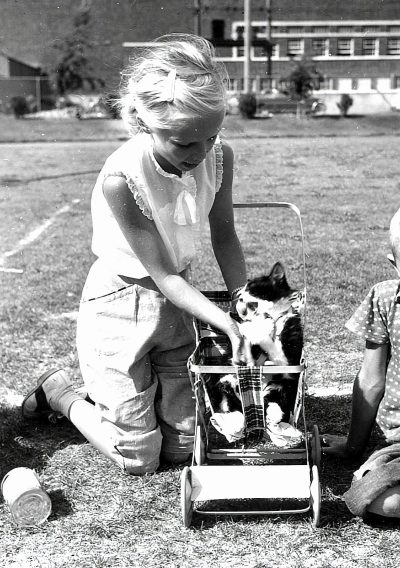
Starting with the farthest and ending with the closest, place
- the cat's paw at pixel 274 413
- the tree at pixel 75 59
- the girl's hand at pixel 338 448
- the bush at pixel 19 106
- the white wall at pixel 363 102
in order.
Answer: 1. the tree at pixel 75 59
2. the white wall at pixel 363 102
3. the bush at pixel 19 106
4. the girl's hand at pixel 338 448
5. the cat's paw at pixel 274 413

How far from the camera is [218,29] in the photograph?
49.8m

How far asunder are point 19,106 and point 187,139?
3270 centimetres

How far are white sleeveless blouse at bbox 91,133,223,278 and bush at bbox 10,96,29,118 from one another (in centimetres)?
3189

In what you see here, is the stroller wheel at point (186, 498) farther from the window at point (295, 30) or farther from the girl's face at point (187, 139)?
the window at point (295, 30)

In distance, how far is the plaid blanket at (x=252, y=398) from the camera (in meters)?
2.61

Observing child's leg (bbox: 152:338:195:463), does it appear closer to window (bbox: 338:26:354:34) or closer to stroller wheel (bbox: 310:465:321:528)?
stroller wheel (bbox: 310:465:321:528)

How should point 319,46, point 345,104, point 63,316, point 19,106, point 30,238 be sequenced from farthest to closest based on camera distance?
point 319,46 < point 345,104 < point 19,106 < point 30,238 < point 63,316

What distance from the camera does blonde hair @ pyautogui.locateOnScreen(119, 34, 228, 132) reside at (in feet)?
9.02

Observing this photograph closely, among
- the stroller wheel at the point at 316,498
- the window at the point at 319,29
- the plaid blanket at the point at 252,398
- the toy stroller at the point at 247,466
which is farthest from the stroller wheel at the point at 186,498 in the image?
the window at the point at 319,29

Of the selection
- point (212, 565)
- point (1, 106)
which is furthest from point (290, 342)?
point (1, 106)

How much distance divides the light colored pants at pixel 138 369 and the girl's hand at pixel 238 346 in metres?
0.59

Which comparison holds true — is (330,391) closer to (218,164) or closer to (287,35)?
(218,164)

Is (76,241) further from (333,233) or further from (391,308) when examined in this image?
(391,308)

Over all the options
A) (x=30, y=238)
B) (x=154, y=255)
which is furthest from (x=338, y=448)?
(x=30, y=238)
